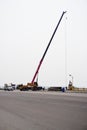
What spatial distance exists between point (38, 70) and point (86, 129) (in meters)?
65.5

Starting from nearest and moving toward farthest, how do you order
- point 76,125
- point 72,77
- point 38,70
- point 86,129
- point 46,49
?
point 86,129
point 76,125
point 38,70
point 46,49
point 72,77

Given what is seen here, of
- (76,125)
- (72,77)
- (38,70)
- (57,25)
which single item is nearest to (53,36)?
(57,25)

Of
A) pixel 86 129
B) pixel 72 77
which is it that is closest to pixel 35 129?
pixel 86 129

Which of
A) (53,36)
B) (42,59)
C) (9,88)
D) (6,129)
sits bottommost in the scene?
(6,129)

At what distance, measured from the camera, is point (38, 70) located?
74.1 m

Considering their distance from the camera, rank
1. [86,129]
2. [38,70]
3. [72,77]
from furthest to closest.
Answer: [72,77]
[38,70]
[86,129]

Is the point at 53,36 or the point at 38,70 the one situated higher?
the point at 53,36

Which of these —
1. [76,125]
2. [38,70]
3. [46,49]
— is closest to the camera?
[76,125]

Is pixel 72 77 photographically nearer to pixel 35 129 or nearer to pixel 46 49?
pixel 46 49

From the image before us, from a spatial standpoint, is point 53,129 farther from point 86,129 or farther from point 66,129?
point 86,129

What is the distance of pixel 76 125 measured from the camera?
9531 millimetres

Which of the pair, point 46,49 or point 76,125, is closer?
point 76,125

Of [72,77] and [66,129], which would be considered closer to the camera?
[66,129]

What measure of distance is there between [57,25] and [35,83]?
17984 millimetres
